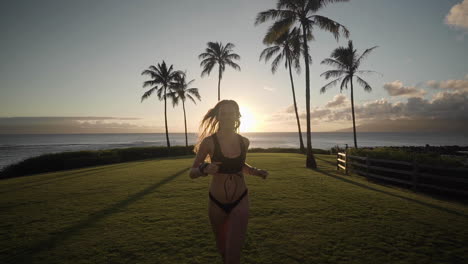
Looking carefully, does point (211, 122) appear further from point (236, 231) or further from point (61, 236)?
point (61, 236)

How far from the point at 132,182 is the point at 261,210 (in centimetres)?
769

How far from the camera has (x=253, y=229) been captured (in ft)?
16.4

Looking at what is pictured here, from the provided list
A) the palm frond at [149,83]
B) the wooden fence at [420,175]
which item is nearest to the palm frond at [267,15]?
the wooden fence at [420,175]

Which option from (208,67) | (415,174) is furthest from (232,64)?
(415,174)

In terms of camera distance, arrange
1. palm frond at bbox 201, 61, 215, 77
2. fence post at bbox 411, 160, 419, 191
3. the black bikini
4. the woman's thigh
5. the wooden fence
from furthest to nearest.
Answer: palm frond at bbox 201, 61, 215, 77, fence post at bbox 411, 160, 419, 191, the wooden fence, the black bikini, the woman's thigh

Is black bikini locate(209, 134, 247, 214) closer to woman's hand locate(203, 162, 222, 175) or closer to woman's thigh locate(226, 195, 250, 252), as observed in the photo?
woman's thigh locate(226, 195, 250, 252)

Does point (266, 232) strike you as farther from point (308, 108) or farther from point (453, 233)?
point (308, 108)

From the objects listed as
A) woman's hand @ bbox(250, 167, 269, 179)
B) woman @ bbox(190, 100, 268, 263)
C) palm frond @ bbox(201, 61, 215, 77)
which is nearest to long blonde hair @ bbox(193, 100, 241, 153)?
woman @ bbox(190, 100, 268, 263)

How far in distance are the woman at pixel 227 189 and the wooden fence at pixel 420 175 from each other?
990 cm

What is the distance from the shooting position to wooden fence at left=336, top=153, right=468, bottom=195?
8.40 metres

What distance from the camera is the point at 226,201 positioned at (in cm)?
234

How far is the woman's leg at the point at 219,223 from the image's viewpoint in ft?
7.62

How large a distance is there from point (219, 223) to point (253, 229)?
119 inches

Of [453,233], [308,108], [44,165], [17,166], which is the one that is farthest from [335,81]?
[17,166]
